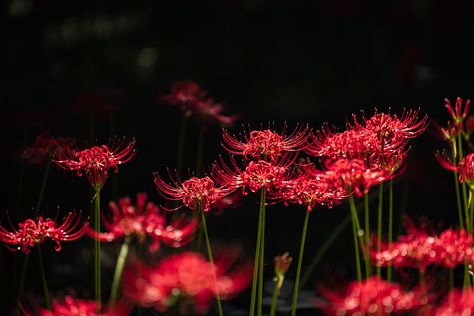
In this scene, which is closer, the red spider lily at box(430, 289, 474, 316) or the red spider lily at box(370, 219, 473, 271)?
the red spider lily at box(430, 289, 474, 316)

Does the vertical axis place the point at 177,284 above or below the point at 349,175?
below

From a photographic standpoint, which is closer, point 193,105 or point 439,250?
point 439,250

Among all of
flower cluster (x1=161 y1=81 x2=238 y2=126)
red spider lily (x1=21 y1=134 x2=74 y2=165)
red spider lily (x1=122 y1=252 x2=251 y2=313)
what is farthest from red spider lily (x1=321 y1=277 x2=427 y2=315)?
flower cluster (x1=161 y1=81 x2=238 y2=126)

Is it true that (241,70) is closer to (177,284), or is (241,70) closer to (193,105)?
(193,105)

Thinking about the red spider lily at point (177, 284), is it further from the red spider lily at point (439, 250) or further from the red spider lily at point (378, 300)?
the red spider lily at point (439, 250)

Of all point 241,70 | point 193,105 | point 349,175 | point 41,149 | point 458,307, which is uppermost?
point 241,70

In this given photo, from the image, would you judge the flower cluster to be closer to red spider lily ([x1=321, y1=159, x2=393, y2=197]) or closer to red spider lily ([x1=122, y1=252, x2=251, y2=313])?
red spider lily ([x1=321, y1=159, x2=393, y2=197])

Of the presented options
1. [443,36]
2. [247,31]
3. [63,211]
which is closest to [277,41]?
[247,31]

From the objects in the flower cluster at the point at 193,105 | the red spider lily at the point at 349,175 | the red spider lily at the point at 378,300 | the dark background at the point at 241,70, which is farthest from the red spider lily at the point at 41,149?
the dark background at the point at 241,70

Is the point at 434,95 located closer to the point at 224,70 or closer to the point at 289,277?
the point at 289,277

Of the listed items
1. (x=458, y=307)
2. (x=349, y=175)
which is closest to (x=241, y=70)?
(x=349, y=175)
